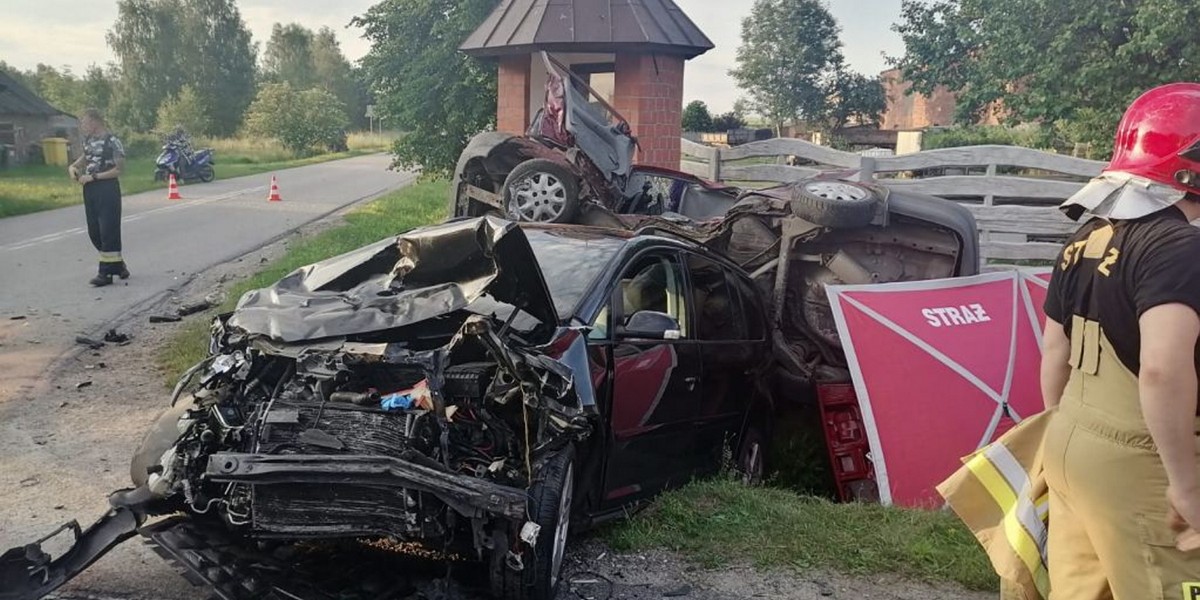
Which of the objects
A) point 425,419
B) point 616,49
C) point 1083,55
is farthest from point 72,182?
point 425,419

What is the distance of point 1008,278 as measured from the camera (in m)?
7.26

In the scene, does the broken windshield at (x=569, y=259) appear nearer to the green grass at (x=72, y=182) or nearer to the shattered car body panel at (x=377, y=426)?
the shattered car body panel at (x=377, y=426)

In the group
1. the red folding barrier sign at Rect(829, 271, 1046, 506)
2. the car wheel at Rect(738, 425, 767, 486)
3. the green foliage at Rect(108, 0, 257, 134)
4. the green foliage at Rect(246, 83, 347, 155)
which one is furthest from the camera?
the green foliage at Rect(108, 0, 257, 134)

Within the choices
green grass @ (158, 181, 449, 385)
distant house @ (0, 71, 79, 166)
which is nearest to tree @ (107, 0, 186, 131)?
distant house @ (0, 71, 79, 166)

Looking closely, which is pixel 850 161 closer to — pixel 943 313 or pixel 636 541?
pixel 943 313

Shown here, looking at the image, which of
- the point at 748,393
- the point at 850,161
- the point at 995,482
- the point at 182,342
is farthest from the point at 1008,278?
the point at 182,342

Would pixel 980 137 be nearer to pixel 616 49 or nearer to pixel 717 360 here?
pixel 616 49

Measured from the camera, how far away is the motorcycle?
25202 mm

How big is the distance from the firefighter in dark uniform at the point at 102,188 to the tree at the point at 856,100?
34265 millimetres

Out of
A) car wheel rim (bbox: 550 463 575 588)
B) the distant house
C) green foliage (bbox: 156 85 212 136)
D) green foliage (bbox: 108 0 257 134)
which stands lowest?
car wheel rim (bbox: 550 463 575 588)

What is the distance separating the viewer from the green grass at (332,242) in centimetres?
767

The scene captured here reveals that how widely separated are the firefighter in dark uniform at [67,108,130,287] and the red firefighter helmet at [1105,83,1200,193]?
10104mm

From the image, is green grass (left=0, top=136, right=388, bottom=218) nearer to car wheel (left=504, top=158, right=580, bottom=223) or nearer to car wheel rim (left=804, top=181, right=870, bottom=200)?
car wheel (left=504, top=158, right=580, bottom=223)

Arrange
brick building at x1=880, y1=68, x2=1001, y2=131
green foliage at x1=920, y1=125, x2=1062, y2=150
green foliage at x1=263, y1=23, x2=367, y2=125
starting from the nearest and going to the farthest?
1. green foliage at x1=920, y1=125, x2=1062, y2=150
2. brick building at x1=880, y1=68, x2=1001, y2=131
3. green foliage at x1=263, y1=23, x2=367, y2=125
